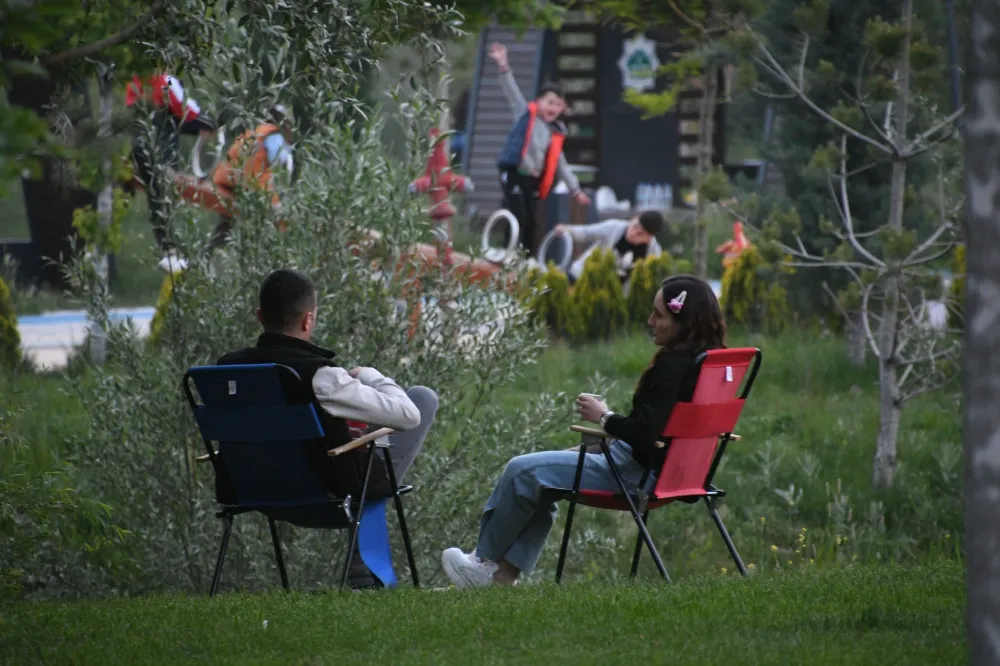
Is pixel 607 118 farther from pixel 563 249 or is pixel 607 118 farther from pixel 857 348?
pixel 857 348

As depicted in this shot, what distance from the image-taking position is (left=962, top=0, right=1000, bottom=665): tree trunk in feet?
11.5

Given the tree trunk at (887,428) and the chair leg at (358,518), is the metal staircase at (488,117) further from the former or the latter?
the chair leg at (358,518)

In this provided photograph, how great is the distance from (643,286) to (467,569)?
27.2ft

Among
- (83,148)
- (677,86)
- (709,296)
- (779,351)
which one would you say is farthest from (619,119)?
(83,148)

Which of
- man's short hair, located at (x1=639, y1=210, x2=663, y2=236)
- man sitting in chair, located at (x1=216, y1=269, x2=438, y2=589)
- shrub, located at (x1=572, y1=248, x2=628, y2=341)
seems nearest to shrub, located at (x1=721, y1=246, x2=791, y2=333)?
shrub, located at (x1=572, y1=248, x2=628, y2=341)

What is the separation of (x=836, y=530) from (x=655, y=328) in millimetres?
2754

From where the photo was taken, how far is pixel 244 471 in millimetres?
6121

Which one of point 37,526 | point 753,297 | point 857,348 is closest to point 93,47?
point 37,526

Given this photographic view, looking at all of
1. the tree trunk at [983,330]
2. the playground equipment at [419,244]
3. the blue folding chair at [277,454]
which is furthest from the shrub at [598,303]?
the tree trunk at [983,330]

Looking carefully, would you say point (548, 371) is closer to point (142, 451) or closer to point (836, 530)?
point (836, 530)

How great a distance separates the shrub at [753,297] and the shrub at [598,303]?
98 centimetres

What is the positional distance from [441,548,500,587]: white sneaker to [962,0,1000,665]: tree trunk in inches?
122

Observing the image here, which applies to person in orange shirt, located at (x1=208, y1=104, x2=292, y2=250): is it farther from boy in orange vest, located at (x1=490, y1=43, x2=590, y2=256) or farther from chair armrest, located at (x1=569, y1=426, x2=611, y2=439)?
boy in orange vest, located at (x1=490, y1=43, x2=590, y2=256)

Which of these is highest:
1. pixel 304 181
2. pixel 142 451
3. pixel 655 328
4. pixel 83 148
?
pixel 83 148
